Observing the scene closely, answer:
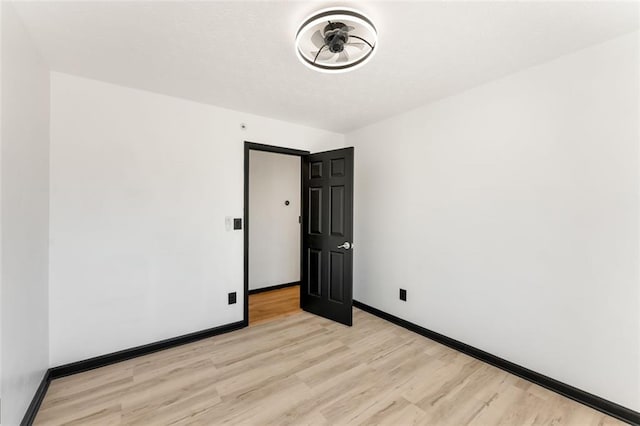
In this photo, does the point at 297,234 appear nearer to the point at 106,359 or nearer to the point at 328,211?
the point at 328,211

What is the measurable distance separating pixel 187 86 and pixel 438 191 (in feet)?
8.48

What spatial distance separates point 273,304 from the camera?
3789 millimetres

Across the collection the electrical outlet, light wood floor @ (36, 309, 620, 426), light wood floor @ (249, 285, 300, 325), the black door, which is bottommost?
light wood floor @ (36, 309, 620, 426)

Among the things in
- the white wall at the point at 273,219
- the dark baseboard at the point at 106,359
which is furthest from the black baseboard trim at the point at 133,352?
the white wall at the point at 273,219

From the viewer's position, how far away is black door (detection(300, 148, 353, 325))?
307cm

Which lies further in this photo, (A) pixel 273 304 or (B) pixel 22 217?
(A) pixel 273 304

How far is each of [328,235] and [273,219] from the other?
156 centimetres

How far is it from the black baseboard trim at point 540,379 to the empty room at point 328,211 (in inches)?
0.5

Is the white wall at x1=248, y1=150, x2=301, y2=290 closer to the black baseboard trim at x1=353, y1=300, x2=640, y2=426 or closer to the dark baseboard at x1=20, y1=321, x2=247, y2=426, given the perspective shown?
the dark baseboard at x1=20, y1=321, x2=247, y2=426

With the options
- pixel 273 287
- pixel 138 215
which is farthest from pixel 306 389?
pixel 273 287

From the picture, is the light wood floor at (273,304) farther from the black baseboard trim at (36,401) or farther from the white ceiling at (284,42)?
the white ceiling at (284,42)

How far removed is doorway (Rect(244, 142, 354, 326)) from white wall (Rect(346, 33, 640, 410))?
689mm

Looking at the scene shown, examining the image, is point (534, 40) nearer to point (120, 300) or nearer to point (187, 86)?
point (187, 86)

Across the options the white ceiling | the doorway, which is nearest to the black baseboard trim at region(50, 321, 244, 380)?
the doorway
